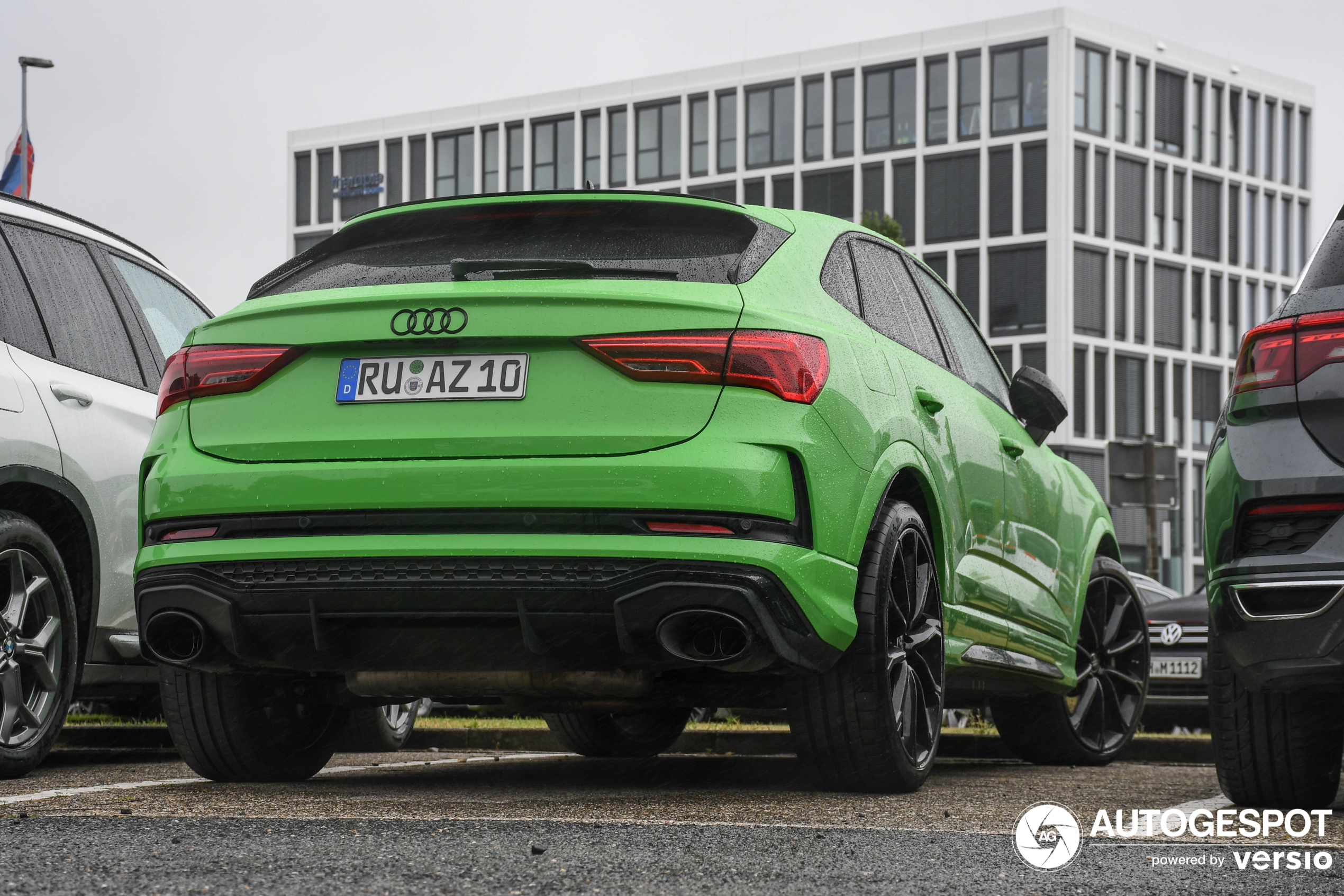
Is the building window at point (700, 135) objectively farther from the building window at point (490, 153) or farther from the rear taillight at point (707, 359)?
the rear taillight at point (707, 359)

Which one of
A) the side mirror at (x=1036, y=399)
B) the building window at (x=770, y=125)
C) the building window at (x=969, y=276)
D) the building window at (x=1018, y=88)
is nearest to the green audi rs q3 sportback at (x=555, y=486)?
the side mirror at (x=1036, y=399)

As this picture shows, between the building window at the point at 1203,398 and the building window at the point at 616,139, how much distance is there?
1991 centimetres

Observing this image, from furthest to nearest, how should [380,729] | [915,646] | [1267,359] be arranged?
[380,729], [915,646], [1267,359]

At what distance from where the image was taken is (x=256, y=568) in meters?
4.70

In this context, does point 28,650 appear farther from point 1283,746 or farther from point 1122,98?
point 1122,98

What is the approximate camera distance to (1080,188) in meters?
53.5

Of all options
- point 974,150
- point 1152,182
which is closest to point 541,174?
point 974,150

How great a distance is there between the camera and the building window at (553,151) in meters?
62.1

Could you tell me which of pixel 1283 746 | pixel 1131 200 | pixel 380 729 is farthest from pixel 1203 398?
pixel 1283 746

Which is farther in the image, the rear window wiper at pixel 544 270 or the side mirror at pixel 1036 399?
the side mirror at pixel 1036 399

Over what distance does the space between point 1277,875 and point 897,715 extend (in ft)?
5.33

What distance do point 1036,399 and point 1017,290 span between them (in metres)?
47.8

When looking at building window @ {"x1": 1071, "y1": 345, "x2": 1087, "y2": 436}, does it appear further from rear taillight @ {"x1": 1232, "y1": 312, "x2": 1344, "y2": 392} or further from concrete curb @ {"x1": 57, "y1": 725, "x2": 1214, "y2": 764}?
rear taillight @ {"x1": 1232, "y1": 312, "x2": 1344, "y2": 392}

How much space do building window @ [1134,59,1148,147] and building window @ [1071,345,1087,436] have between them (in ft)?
23.0
